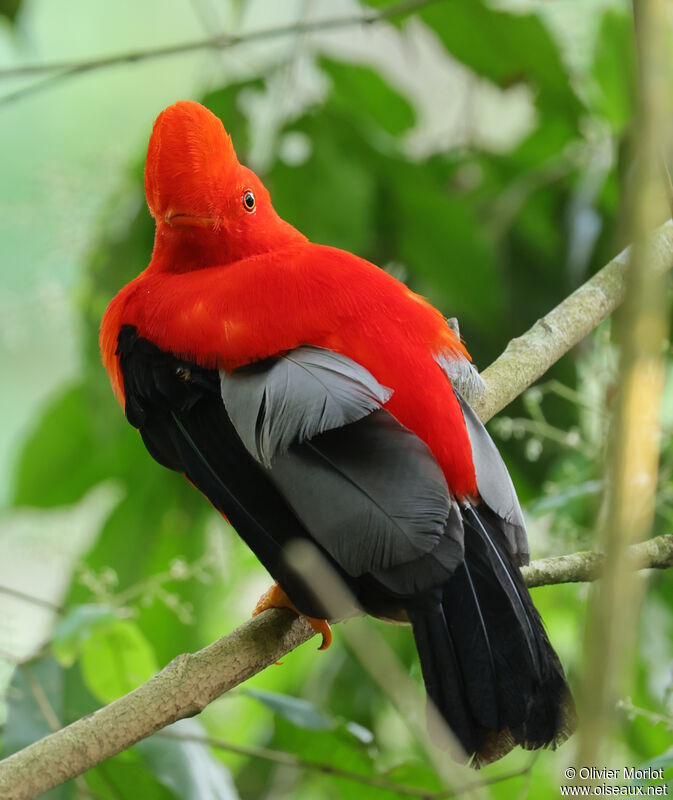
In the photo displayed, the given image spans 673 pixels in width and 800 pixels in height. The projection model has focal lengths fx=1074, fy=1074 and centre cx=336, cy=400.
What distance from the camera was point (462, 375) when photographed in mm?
2135

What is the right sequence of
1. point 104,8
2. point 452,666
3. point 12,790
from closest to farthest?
point 12,790 → point 452,666 → point 104,8

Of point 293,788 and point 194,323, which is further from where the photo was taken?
point 293,788

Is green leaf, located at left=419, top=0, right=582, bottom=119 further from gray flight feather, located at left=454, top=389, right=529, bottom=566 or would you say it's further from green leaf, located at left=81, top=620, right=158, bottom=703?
green leaf, located at left=81, top=620, right=158, bottom=703

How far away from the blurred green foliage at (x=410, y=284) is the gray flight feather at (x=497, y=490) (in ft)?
2.25

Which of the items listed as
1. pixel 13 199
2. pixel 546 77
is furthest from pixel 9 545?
pixel 546 77

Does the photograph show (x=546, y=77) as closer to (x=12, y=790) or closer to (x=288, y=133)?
(x=288, y=133)

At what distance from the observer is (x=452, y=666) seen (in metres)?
1.68

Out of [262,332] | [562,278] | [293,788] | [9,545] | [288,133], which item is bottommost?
[293,788]

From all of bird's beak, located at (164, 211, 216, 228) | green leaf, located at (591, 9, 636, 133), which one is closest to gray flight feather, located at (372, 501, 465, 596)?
bird's beak, located at (164, 211, 216, 228)

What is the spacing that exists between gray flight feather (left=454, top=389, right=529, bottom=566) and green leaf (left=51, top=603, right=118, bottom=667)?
724 millimetres

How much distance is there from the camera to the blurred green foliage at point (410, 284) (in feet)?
9.71

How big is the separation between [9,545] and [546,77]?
215cm

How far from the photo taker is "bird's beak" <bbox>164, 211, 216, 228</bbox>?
7.83ft

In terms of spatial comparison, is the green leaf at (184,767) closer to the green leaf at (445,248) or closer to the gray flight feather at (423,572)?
the gray flight feather at (423,572)
